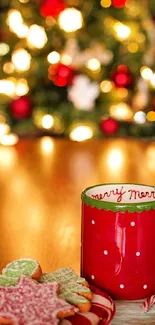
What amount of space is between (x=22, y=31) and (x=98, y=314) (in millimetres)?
2687

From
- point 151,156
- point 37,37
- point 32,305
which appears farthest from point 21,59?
point 32,305

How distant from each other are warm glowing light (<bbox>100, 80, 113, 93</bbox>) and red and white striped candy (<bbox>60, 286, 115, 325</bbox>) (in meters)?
2.65

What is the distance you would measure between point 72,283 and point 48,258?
0.22 m

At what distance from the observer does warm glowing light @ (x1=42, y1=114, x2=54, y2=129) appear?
3.31 metres

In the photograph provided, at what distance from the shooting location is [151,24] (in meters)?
3.38

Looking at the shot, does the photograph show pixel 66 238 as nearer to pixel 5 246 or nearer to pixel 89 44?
pixel 5 246

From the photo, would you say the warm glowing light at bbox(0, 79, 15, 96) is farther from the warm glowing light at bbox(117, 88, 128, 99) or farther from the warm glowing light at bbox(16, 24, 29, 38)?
the warm glowing light at bbox(117, 88, 128, 99)

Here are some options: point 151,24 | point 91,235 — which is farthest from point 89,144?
point 151,24

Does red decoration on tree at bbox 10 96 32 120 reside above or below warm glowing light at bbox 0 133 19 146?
above

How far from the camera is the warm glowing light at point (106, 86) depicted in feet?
11.0

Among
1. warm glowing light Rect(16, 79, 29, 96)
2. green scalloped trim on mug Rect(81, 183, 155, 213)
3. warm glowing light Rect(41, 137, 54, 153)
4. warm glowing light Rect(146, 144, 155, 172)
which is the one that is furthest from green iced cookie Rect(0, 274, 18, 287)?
warm glowing light Rect(16, 79, 29, 96)

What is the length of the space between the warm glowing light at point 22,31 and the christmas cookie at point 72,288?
2.58m

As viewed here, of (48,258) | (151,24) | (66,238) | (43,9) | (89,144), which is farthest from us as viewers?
(151,24)

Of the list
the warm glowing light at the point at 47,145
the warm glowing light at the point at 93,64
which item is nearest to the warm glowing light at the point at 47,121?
the warm glowing light at the point at 93,64
